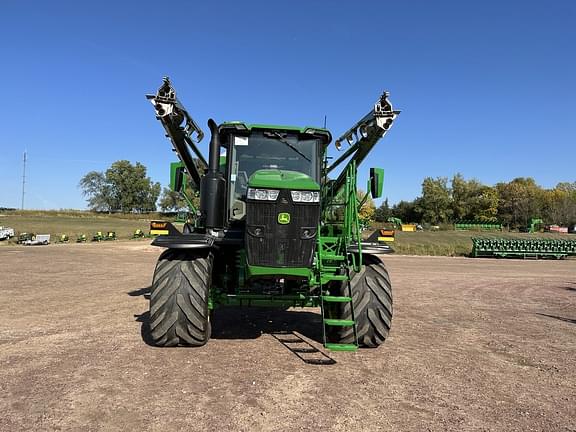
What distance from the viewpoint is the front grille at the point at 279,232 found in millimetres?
5039

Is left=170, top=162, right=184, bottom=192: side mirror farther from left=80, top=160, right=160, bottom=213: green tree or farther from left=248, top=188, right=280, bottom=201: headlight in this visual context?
left=80, top=160, right=160, bottom=213: green tree

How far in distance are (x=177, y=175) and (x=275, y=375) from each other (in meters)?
3.65

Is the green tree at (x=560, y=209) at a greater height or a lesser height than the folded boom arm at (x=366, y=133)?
greater

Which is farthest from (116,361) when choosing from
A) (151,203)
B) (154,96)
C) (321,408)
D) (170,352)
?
(151,203)

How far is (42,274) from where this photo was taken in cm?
1345

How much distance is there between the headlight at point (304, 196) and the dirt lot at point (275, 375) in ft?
6.41

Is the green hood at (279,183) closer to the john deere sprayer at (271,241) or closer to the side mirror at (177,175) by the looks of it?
the john deere sprayer at (271,241)

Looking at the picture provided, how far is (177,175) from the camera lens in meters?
6.90

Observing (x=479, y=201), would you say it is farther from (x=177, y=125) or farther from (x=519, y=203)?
(x=177, y=125)

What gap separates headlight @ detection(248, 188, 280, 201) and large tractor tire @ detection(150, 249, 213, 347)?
4.35 ft

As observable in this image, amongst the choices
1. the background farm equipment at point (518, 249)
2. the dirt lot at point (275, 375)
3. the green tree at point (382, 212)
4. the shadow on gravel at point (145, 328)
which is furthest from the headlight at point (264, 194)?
the green tree at point (382, 212)

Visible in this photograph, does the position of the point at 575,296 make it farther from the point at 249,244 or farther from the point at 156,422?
the point at 156,422

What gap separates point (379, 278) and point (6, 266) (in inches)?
585

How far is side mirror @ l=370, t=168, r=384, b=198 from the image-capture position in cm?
599
